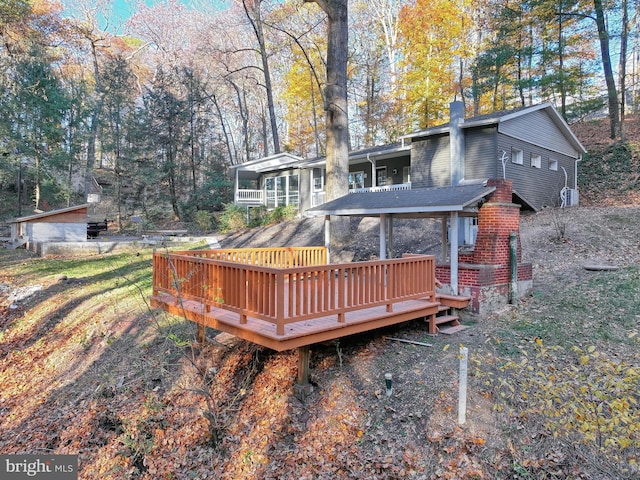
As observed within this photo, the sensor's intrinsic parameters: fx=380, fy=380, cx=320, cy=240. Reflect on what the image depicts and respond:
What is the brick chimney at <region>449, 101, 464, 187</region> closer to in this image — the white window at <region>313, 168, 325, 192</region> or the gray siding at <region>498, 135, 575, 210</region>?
the gray siding at <region>498, 135, 575, 210</region>

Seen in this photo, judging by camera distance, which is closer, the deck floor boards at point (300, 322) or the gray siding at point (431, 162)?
the deck floor boards at point (300, 322)

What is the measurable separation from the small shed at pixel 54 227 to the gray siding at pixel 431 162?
13904 millimetres

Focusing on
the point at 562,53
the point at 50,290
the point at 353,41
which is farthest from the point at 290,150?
the point at 50,290

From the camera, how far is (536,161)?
51.8 feet

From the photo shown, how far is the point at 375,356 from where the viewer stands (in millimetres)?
5422

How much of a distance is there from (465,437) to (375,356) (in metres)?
1.73

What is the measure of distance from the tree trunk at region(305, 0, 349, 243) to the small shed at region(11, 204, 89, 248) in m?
11.0

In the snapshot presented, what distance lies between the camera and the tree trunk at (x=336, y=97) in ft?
37.1

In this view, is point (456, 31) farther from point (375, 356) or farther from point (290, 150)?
point (375, 356)

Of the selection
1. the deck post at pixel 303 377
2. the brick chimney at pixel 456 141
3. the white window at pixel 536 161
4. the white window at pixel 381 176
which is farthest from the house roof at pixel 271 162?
the deck post at pixel 303 377

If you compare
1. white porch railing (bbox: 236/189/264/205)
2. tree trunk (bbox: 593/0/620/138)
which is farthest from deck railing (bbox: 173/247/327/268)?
tree trunk (bbox: 593/0/620/138)

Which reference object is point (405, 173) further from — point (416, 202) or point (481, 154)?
point (416, 202)

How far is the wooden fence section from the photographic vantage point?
445 centimetres

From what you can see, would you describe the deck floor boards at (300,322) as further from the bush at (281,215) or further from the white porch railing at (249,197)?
the white porch railing at (249,197)
